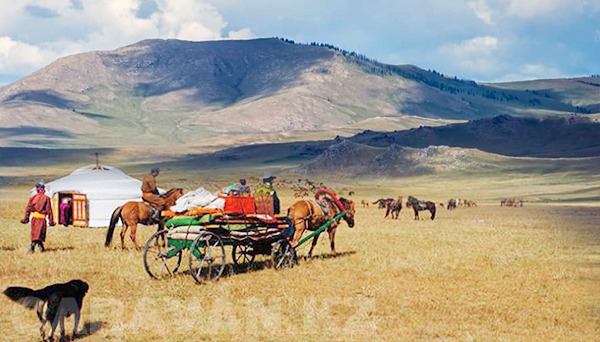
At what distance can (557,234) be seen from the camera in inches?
1210

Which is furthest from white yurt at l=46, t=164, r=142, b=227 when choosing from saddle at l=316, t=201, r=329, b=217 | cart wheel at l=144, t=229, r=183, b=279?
saddle at l=316, t=201, r=329, b=217

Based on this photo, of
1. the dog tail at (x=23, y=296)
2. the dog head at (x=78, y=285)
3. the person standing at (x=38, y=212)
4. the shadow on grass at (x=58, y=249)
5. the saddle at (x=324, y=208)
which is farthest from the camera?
the shadow on grass at (x=58, y=249)

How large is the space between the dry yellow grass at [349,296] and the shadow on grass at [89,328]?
3 centimetres

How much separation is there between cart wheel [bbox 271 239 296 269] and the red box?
1.06 meters

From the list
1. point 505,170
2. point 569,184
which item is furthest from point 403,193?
point 505,170

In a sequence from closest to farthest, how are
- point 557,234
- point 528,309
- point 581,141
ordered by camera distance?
point 528,309 → point 557,234 → point 581,141

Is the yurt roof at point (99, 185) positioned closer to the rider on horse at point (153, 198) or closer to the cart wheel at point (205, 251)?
the rider on horse at point (153, 198)

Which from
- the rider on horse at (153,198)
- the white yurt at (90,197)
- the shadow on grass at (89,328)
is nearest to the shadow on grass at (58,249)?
the rider on horse at (153,198)

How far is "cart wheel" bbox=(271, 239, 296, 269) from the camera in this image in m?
18.0

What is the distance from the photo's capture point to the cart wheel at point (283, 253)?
18.0 metres

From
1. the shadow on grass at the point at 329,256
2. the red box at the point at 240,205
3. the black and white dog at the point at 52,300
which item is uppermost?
the red box at the point at 240,205

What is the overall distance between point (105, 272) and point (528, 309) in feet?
32.1

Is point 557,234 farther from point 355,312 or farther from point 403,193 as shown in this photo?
point 403,193

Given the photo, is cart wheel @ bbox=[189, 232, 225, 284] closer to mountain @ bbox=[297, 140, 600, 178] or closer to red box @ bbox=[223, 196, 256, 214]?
red box @ bbox=[223, 196, 256, 214]
